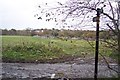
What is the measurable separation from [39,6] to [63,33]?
0.53 m

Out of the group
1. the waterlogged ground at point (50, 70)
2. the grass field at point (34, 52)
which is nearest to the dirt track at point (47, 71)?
the waterlogged ground at point (50, 70)

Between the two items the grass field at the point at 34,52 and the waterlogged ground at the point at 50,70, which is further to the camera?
the grass field at the point at 34,52

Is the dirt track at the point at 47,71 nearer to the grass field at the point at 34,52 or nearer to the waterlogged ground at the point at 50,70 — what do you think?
the waterlogged ground at the point at 50,70

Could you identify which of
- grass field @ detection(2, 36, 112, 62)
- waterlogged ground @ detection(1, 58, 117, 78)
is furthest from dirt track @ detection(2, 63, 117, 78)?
grass field @ detection(2, 36, 112, 62)

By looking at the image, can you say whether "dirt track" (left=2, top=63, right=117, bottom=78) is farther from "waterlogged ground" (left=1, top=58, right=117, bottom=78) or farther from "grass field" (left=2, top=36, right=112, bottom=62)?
"grass field" (left=2, top=36, right=112, bottom=62)

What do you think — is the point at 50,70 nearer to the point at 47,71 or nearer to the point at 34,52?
the point at 47,71

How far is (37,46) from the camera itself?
9875 mm

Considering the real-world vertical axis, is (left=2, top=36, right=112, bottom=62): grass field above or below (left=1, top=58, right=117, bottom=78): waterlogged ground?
above

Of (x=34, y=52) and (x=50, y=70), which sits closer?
(x=50, y=70)

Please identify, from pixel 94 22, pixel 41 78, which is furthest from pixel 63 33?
pixel 41 78

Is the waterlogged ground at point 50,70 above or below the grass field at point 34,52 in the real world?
below

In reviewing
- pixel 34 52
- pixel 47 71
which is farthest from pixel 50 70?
pixel 34 52

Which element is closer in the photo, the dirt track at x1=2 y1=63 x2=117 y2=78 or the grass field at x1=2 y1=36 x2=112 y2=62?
the dirt track at x1=2 y1=63 x2=117 y2=78

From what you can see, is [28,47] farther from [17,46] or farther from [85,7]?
[85,7]
